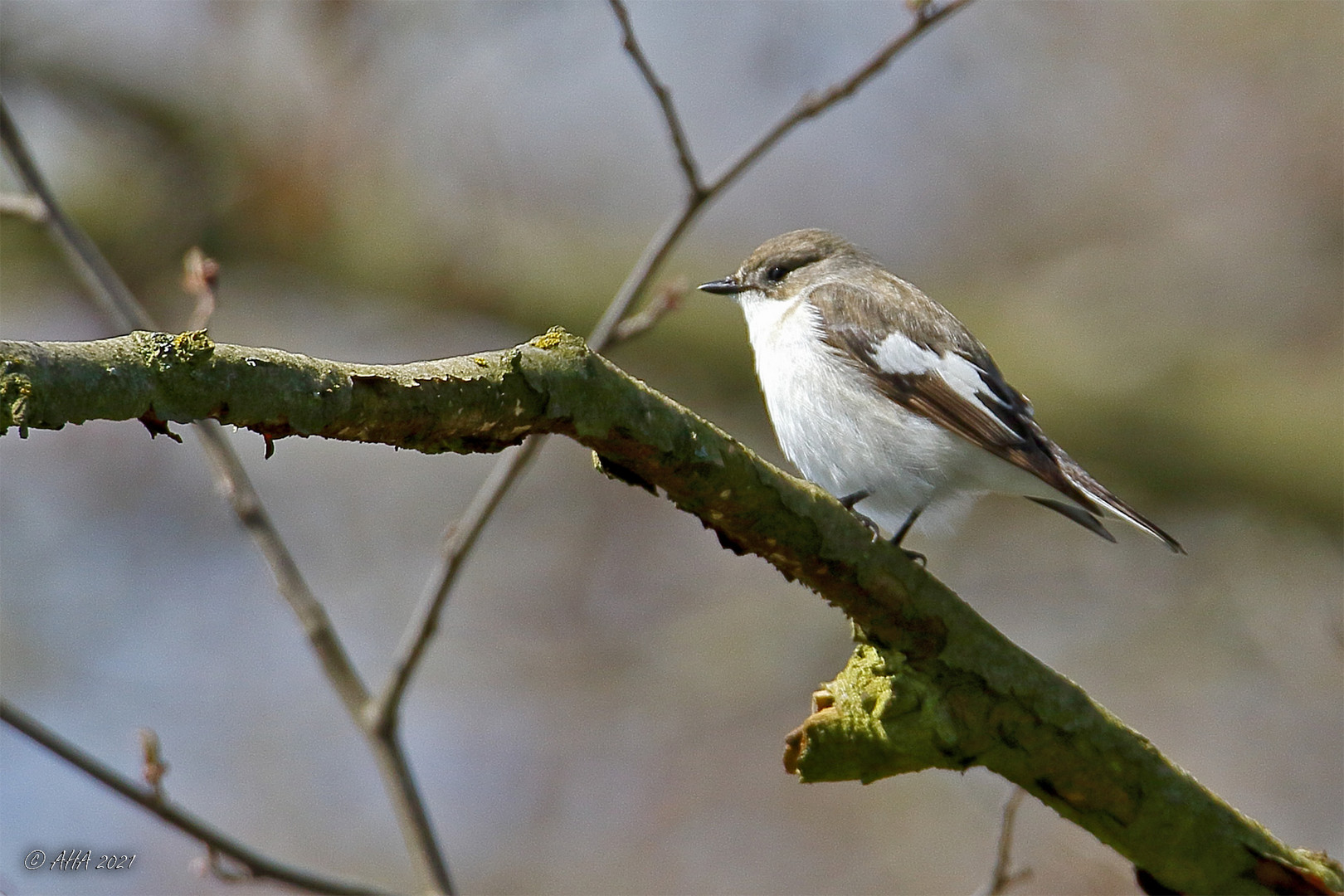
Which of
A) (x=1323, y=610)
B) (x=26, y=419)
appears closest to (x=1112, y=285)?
(x=1323, y=610)

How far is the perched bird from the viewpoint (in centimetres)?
369

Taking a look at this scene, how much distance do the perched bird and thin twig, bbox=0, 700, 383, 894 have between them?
1.82 meters

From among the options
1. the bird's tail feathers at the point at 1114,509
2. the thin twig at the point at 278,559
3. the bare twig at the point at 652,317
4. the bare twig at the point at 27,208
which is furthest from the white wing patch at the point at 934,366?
the bare twig at the point at 27,208

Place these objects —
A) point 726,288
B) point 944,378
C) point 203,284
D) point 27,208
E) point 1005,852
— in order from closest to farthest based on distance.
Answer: point 1005,852 < point 27,208 < point 203,284 < point 944,378 < point 726,288

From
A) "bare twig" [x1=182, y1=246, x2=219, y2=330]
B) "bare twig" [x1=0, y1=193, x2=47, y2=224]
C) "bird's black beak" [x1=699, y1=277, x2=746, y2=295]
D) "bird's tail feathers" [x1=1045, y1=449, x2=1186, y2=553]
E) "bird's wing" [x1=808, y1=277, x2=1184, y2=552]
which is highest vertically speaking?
"bird's black beak" [x1=699, y1=277, x2=746, y2=295]

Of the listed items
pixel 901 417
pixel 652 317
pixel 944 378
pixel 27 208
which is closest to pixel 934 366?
pixel 944 378

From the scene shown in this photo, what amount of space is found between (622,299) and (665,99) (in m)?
0.59

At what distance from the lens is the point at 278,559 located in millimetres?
3453

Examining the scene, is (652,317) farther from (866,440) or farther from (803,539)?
(803,539)

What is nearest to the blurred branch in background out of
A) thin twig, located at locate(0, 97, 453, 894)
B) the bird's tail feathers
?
thin twig, located at locate(0, 97, 453, 894)

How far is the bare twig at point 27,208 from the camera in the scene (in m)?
3.36

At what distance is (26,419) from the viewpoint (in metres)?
1.57

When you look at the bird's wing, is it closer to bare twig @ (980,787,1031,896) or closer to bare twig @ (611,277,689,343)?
bare twig @ (611,277,689,343)

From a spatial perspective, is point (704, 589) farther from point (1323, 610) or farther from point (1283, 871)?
point (1283, 871)
